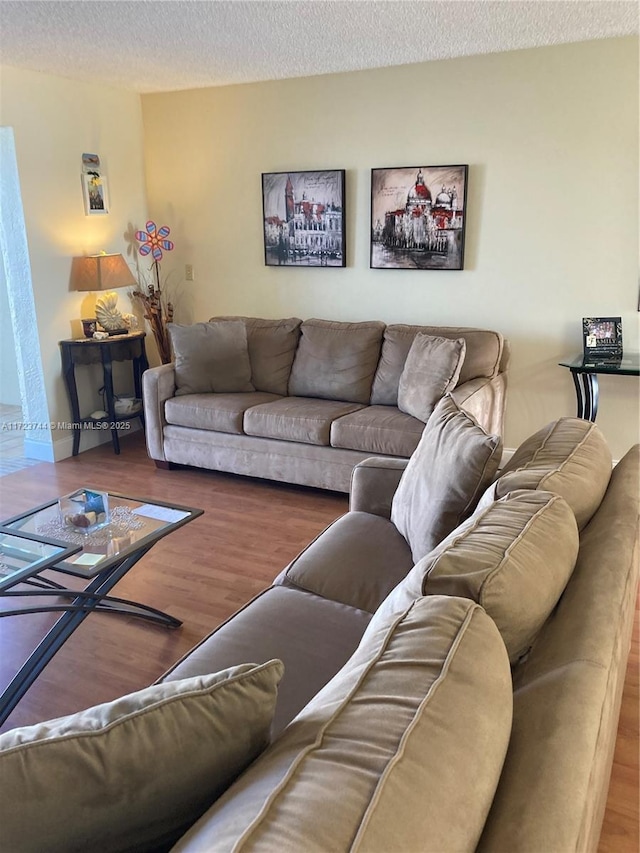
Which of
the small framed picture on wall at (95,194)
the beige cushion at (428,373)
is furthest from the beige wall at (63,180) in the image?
the beige cushion at (428,373)

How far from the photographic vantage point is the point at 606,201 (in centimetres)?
366

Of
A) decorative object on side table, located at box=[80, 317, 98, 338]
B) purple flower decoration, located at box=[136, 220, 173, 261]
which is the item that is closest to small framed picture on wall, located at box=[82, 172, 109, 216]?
purple flower decoration, located at box=[136, 220, 173, 261]

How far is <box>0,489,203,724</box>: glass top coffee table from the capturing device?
2023 mm

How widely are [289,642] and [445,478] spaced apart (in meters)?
0.62

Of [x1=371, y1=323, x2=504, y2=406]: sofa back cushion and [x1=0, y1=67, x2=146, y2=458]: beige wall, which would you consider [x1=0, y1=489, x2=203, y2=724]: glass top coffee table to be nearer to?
[x1=371, y1=323, x2=504, y2=406]: sofa back cushion

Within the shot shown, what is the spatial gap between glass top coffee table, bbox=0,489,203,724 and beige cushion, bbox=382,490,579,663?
3.75 ft

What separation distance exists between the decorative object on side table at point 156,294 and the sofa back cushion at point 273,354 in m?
0.96

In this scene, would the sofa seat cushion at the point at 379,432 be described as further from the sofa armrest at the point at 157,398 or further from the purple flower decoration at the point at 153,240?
the purple flower decoration at the point at 153,240

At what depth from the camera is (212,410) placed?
3904 mm

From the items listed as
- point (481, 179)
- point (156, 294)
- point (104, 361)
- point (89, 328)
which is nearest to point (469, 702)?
point (481, 179)

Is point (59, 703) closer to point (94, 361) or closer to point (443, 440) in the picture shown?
point (443, 440)

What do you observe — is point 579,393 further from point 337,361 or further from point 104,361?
point 104,361

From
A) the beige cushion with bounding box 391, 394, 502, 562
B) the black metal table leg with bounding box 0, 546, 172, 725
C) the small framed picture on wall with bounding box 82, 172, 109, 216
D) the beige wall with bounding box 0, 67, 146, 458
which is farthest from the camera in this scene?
the small framed picture on wall with bounding box 82, 172, 109, 216

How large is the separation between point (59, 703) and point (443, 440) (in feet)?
4.87
